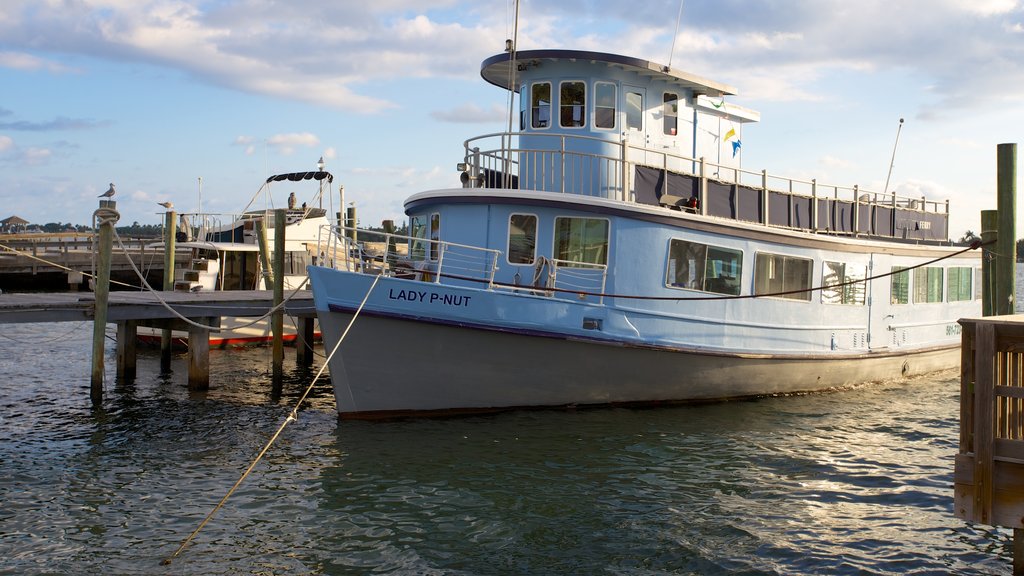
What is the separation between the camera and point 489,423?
12023 millimetres

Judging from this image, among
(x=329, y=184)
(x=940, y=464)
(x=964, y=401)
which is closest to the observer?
(x=964, y=401)

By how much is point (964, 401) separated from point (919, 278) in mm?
11424

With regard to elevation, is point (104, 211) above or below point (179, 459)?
above

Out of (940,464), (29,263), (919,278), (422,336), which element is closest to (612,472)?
(422,336)

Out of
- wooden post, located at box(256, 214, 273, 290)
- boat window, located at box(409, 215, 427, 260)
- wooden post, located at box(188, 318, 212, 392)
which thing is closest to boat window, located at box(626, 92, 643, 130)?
boat window, located at box(409, 215, 427, 260)

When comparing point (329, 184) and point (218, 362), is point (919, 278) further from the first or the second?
point (329, 184)

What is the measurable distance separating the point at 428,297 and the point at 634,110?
5.41 m

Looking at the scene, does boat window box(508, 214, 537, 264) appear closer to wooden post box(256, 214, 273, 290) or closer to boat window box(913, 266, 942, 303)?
wooden post box(256, 214, 273, 290)

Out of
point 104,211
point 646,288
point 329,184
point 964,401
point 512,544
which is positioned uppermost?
point 329,184

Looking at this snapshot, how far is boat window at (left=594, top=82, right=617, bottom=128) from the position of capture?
1405 cm

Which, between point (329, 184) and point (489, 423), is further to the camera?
point (329, 184)

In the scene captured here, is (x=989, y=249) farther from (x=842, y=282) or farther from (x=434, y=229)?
(x=434, y=229)

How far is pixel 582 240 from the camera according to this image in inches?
497

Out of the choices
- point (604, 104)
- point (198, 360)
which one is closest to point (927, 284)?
point (604, 104)
